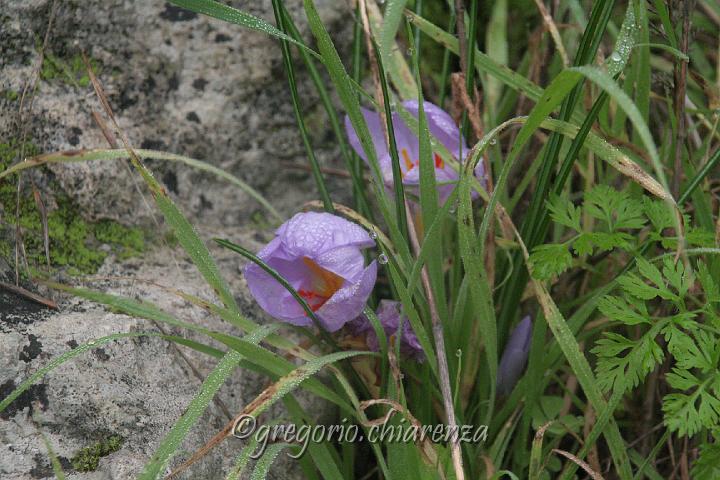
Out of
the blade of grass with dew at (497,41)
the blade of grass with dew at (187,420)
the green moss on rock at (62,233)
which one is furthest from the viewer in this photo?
the blade of grass with dew at (497,41)

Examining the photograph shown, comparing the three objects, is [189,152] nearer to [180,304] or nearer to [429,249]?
[180,304]

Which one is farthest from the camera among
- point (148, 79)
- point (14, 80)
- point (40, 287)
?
point (148, 79)

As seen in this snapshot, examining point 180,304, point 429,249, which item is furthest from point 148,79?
point 429,249

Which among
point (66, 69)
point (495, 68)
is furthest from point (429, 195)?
point (66, 69)

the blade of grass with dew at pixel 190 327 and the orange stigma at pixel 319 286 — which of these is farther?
the orange stigma at pixel 319 286

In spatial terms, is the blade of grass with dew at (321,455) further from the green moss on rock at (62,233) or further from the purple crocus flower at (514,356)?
the green moss on rock at (62,233)

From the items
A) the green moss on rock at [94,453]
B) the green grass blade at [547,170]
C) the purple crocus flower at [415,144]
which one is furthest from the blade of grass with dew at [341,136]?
the green moss on rock at [94,453]

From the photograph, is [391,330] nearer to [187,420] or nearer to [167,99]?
[187,420]

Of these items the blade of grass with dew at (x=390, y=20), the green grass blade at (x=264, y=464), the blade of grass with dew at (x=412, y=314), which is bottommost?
the green grass blade at (x=264, y=464)
